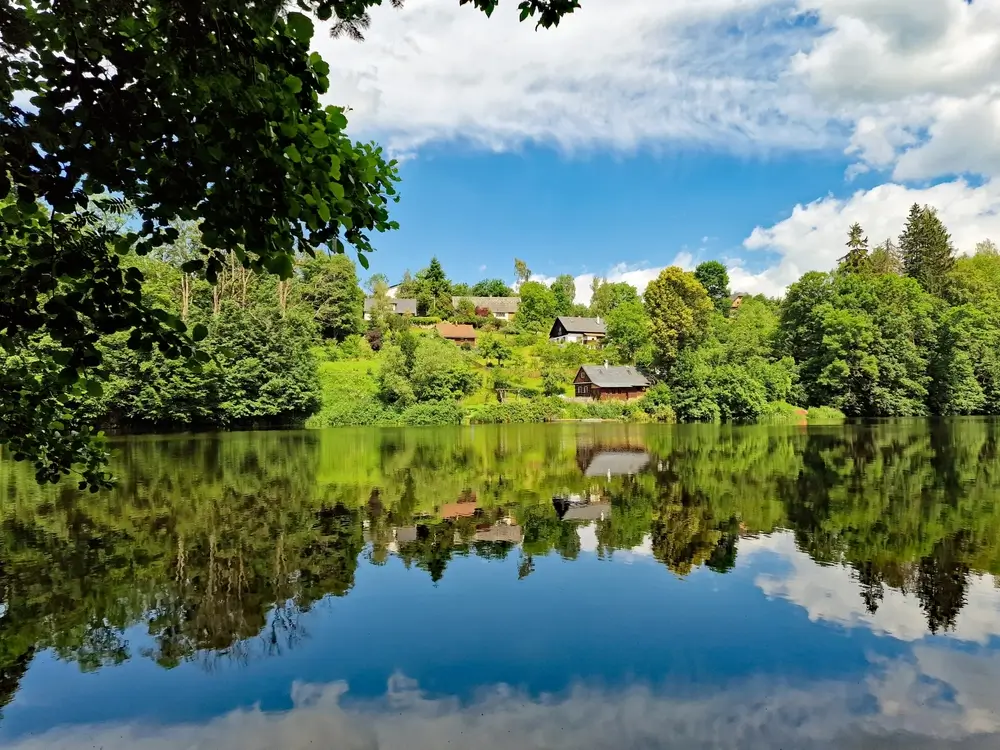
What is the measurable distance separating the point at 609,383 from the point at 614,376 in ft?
6.35

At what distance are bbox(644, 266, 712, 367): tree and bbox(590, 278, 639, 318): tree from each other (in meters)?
36.7

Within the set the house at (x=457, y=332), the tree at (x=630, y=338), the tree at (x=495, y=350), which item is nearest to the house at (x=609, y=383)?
the tree at (x=630, y=338)

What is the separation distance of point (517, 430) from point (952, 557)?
37.3 m

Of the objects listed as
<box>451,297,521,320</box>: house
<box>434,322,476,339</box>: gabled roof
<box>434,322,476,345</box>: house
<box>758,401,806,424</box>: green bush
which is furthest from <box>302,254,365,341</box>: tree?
<box>758,401,806,424</box>: green bush

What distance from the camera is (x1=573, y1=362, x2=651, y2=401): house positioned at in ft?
218

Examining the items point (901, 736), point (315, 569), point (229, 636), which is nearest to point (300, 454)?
point (315, 569)

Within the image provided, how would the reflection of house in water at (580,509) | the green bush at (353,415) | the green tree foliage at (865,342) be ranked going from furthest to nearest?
the green tree foliage at (865,342) < the green bush at (353,415) < the reflection of house in water at (580,509)

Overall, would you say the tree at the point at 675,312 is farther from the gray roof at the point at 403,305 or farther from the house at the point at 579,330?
the gray roof at the point at 403,305

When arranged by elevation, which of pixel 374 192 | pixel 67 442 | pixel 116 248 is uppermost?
pixel 374 192

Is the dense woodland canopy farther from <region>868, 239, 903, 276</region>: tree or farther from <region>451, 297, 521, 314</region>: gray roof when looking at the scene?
<region>451, 297, 521, 314</region>: gray roof

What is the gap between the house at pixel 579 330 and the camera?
91.6 meters

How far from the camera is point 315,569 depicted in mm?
11078

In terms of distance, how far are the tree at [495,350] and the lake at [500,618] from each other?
51.2 meters

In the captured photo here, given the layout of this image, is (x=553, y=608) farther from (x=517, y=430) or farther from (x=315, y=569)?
(x=517, y=430)
